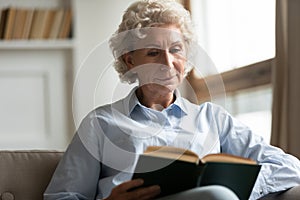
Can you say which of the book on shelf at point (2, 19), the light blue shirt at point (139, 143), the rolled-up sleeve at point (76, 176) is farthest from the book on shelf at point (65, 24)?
the rolled-up sleeve at point (76, 176)

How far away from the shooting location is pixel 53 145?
4191 millimetres

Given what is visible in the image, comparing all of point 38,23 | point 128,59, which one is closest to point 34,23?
point 38,23

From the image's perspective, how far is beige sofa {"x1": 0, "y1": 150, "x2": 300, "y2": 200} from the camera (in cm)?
191

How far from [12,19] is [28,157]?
233cm

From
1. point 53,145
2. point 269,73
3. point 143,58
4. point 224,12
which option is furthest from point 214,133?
point 53,145

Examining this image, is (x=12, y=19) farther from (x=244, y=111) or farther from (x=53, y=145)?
(x=244, y=111)

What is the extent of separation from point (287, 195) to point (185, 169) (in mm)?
423

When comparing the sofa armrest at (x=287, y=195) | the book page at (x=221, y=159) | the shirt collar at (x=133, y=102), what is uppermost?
the shirt collar at (x=133, y=102)

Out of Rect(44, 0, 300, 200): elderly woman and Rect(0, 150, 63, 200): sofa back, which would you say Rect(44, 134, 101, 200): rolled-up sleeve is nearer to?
Rect(44, 0, 300, 200): elderly woman

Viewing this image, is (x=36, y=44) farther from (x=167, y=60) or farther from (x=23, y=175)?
(x=167, y=60)

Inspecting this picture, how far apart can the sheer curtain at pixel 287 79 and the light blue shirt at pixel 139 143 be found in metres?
0.84

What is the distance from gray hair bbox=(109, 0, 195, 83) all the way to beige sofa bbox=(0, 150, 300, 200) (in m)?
0.35

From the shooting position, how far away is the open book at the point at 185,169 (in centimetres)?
146

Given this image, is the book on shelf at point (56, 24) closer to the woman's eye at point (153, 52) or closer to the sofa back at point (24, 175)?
the sofa back at point (24, 175)
